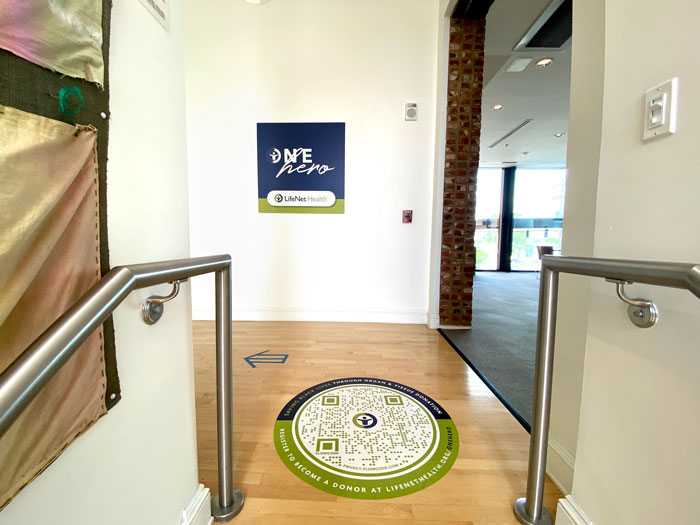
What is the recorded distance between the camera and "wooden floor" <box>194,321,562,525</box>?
108 centimetres

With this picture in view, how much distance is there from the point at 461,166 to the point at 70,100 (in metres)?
2.99

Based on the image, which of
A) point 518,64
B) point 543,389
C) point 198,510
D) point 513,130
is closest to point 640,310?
Result: point 543,389

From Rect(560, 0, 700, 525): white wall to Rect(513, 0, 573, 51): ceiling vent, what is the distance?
9.92 ft

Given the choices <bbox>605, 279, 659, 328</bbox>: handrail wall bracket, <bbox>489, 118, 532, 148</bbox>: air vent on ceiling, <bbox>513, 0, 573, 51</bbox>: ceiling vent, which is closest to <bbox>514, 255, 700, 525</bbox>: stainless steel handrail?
<bbox>605, 279, 659, 328</bbox>: handrail wall bracket

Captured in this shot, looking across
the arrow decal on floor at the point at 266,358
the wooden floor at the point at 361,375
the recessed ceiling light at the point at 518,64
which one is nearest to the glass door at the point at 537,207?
the recessed ceiling light at the point at 518,64

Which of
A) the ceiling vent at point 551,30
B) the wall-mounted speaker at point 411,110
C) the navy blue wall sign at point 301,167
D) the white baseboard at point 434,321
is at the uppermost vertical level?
the ceiling vent at point 551,30

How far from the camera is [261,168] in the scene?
10.2ft

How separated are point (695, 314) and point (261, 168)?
10.5 feet

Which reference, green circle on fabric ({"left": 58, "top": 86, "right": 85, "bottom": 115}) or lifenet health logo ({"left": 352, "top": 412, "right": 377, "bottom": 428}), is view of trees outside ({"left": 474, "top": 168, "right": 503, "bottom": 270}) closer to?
lifenet health logo ({"left": 352, "top": 412, "right": 377, "bottom": 428})

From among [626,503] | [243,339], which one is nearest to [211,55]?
[243,339]

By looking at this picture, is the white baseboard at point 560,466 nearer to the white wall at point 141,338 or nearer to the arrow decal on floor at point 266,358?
the white wall at point 141,338

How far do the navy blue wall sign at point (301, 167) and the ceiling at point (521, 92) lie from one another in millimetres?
2113

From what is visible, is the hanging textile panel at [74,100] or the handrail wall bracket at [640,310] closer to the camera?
the hanging textile panel at [74,100]

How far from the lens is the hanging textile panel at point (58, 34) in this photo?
44cm
